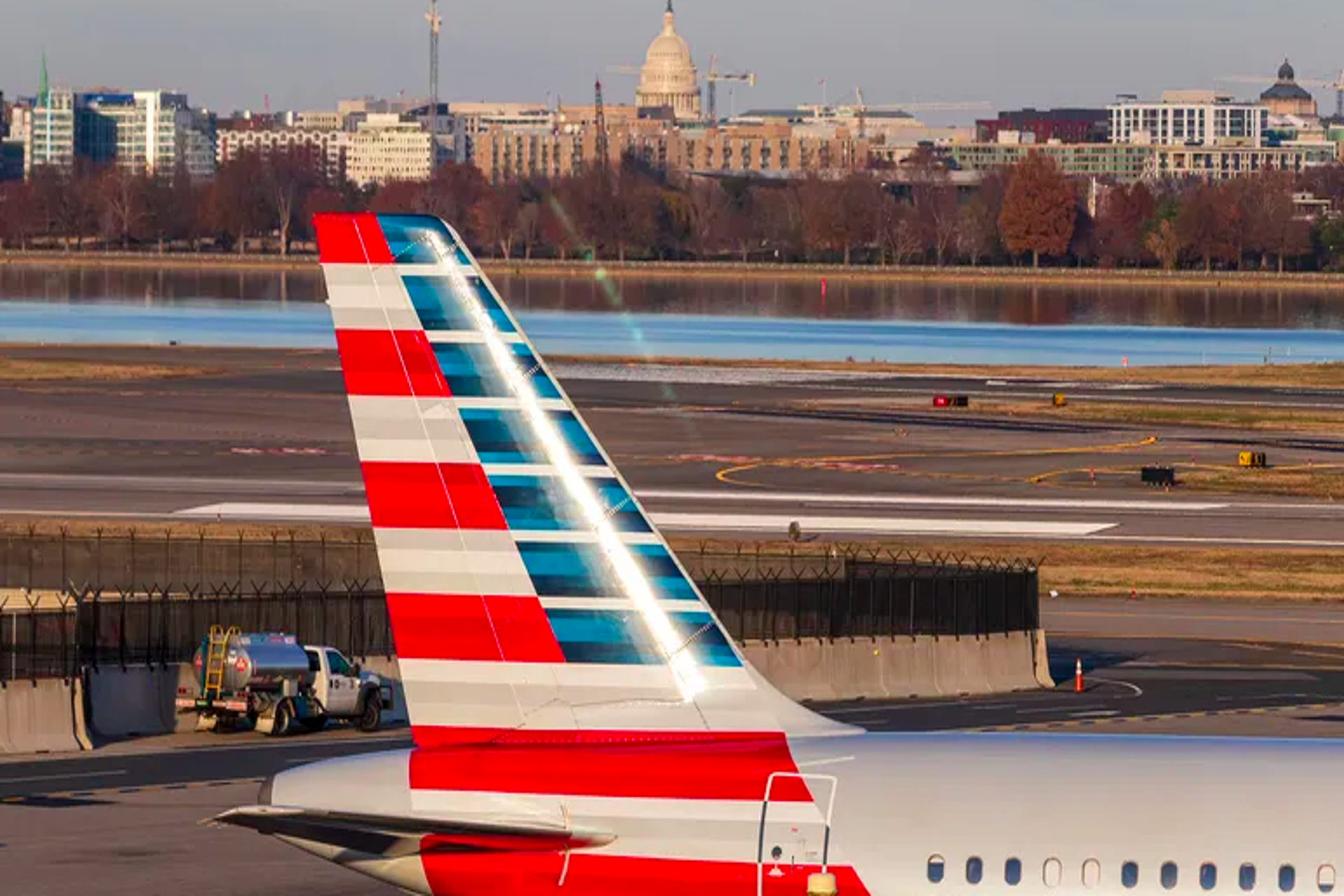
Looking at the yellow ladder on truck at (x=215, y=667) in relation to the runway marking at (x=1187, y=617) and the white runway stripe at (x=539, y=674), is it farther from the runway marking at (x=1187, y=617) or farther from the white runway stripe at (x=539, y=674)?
the white runway stripe at (x=539, y=674)

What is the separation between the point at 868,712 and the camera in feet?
167

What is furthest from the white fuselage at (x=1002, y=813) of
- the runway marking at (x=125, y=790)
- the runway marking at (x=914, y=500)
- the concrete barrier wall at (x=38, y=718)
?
the runway marking at (x=914, y=500)

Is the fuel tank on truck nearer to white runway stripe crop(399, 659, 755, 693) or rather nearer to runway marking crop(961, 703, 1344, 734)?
runway marking crop(961, 703, 1344, 734)

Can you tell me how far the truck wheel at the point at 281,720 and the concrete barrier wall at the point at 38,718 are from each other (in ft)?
11.7

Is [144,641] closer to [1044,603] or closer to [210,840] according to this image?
[210,840]

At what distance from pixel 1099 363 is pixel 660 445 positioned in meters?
95.7

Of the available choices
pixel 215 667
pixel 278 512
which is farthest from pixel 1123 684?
pixel 278 512

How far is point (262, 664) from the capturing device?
4725cm

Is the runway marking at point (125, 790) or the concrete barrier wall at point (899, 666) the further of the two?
the concrete barrier wall at point (899, 666)

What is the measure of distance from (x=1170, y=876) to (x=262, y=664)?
2971 centimetres

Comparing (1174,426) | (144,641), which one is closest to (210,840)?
(144,641)

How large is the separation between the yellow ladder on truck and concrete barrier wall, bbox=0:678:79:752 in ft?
8.28

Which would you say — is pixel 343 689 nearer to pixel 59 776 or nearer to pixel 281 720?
pixel 281 720

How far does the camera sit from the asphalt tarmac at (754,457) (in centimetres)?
8388
